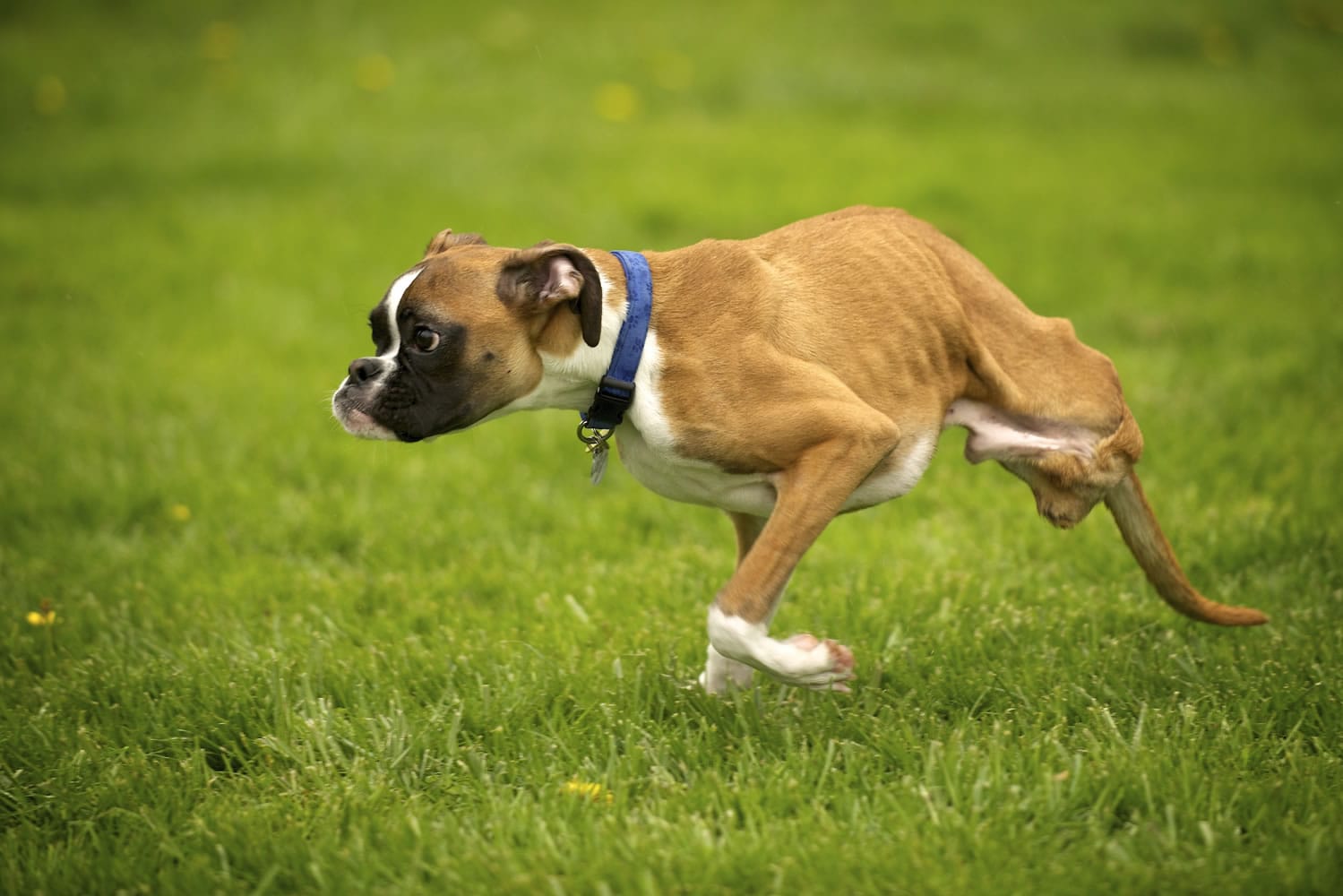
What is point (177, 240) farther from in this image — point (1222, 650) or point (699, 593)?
point (1222, 650)

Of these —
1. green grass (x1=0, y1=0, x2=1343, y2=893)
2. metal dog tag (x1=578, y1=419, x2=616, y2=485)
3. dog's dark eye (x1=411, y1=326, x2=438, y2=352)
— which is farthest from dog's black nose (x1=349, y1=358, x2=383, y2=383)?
green grass (x1=0, y1=0, x2=1343, y2=893)

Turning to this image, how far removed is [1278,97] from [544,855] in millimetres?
13228

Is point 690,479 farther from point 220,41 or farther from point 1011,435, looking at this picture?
point 220,41

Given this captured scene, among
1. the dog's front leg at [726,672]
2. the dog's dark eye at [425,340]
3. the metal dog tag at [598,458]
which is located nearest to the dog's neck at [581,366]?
the metal dog tag at [598,458]

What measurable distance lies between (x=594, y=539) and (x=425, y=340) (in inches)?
87.3

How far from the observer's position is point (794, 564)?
13.1 ft

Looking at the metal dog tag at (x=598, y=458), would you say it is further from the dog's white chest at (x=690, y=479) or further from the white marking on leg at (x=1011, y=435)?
the white marking on leg at (x=1011, y=435)

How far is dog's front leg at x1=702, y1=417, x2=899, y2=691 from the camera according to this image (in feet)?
12.6

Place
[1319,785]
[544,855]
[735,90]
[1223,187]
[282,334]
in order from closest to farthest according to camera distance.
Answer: [544,855], [1319,785], [282,334], [1223,187], [735,90]

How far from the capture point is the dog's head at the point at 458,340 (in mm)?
3996

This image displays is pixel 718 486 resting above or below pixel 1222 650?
above

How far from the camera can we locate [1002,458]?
15.1 ft

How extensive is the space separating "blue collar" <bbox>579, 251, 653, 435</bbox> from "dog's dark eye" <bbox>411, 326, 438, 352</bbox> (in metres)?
0.50

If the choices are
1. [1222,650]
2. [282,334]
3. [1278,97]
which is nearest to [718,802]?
[1222,650]
